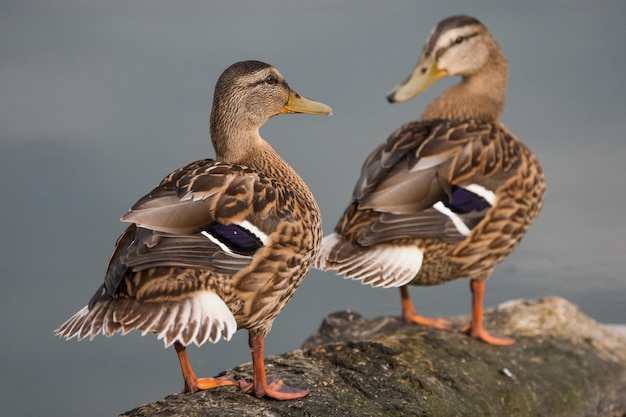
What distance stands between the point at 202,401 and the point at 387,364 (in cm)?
108

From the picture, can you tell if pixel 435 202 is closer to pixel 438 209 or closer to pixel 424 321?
pixel 438 209

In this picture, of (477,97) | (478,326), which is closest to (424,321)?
(478,326)

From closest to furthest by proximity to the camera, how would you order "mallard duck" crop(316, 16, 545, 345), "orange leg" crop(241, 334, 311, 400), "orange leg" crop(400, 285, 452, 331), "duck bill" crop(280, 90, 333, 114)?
1. "orange leg" crop(241, 334, 311, 400)
2. "duck bill" crop(280, 90, 333, 114)
3. "mallard duck" crop(316, 16, 545, 345)
4. "orange leg" crop(400, 285, 452, 331)

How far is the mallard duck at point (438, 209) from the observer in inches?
214

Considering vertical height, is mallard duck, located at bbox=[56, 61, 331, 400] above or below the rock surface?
above

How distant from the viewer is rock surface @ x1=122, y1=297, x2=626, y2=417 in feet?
14.8

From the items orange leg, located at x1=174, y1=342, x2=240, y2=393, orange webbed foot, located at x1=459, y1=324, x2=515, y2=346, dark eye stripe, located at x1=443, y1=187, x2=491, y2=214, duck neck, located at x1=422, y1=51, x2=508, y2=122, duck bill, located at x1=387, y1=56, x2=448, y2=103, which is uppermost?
duck bill, located at x1=387, y1=56, x2=448, y2=103

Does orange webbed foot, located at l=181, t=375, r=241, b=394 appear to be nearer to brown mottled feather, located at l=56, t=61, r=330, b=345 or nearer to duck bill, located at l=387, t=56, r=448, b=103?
brown mottled feather, located at l=56, t=61, r=330, b=345

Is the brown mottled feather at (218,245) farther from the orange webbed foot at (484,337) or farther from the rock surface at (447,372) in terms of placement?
the orange webbed foot at (484,337)

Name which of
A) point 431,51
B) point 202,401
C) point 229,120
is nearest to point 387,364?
point 202,401

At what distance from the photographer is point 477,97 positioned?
6598 millimetres

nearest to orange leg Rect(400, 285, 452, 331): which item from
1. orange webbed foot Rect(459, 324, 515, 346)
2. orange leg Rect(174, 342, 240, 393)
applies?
orange webbed foot Rect(459, 324, 515, 346)

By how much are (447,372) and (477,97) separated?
83.1 inches

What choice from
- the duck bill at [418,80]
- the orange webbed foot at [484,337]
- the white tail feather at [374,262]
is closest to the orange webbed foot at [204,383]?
the white tail feather at [374,262]
